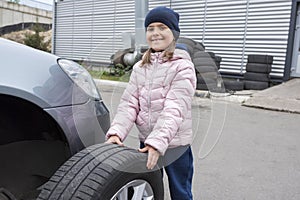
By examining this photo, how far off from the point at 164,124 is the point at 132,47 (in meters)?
0.69

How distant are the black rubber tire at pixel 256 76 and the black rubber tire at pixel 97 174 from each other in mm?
8404

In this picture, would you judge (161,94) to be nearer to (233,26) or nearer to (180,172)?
(180,172)

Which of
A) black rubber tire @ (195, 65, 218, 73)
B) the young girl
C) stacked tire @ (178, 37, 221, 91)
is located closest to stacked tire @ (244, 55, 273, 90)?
stacked tire @ (178, 37, 221, 91)

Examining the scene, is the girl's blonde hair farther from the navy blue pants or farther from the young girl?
the navy blue pants

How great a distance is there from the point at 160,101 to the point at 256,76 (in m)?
8.29

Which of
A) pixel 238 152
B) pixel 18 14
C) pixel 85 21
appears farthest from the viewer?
pixel 18 14

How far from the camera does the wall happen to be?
25141mm

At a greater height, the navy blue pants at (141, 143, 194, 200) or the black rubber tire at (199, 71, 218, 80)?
the black rubber tire at (199, 71, 218, 80)

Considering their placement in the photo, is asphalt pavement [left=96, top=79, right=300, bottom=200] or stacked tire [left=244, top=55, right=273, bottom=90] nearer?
asphalt pavement [left=96, top=79, right=300, bottom=200]

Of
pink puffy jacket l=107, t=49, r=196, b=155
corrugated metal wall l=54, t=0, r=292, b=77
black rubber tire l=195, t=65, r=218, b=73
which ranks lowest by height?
pink puffy jacket l=107, t=49, r=196, b=155

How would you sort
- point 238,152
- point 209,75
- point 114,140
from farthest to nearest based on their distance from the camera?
point 238,152 → point 209,75 → point 114,140

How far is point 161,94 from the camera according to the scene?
5.60 feet

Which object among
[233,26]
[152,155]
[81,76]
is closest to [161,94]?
[152,155]

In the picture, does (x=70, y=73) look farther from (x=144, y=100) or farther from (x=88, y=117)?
(x=144, y=100)
